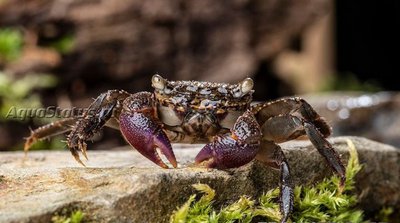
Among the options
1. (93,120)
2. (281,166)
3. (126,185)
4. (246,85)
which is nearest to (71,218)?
(126,185)

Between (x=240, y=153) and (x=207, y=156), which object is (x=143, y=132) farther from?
(x=240, y=153)

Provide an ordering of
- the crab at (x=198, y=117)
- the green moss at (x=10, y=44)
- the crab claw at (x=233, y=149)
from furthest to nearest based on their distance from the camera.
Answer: the green moss at (x=10, y=44), the crab at (x=198, y=117), the crab claw at (x=233, y=149)

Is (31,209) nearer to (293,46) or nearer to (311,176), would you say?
(311,176)

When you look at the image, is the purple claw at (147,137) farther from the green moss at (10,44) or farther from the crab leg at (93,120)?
the green moss at (10,44)

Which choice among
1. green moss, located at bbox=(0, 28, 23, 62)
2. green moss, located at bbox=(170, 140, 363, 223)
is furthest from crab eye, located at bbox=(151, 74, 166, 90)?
green moss, located at bbox=(0, 28, 23, 62)

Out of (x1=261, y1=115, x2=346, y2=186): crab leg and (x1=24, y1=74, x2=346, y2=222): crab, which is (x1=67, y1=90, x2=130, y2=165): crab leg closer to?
(x1=24, y1=74, x2=346, y2=222): crab

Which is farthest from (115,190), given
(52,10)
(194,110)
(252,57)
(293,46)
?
(293,46)

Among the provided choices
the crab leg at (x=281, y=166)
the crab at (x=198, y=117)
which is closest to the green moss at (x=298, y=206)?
the crab leg at (x=281, y=166)

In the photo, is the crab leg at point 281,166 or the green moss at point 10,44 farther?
the green moss at point 10,44
